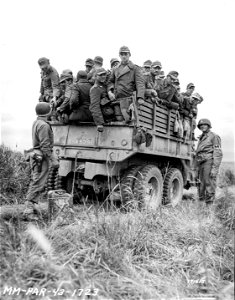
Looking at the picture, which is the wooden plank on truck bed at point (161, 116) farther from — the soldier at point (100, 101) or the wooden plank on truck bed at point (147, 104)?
the soldier at point (100, 101)

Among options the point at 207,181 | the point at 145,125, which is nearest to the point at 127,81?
the point at 145,125

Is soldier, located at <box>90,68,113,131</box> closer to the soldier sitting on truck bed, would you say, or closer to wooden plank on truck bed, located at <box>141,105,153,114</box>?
wooden plank on truck bed, located at <box>141,105,153,114</box>

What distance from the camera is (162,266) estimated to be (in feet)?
13.3

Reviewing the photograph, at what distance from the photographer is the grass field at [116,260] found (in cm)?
320

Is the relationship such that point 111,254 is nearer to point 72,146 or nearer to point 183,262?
point 183,262

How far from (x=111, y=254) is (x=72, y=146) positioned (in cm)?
388

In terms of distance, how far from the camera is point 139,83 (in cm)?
711

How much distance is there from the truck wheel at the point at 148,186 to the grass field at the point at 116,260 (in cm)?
170

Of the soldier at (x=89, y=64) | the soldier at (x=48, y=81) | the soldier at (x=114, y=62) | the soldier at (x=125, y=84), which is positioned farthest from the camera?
the soldier at (x=89, y=64)

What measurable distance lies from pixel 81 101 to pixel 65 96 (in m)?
0.34

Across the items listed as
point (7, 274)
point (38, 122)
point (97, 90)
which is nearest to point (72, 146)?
point (97, 90)

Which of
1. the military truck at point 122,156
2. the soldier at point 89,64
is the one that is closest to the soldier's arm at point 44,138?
the military truck at point 122,156

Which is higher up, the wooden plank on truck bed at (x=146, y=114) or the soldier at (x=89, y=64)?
the soldier at (x=89, y=64)

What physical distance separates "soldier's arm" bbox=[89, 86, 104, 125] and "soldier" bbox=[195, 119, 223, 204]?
281 cm
